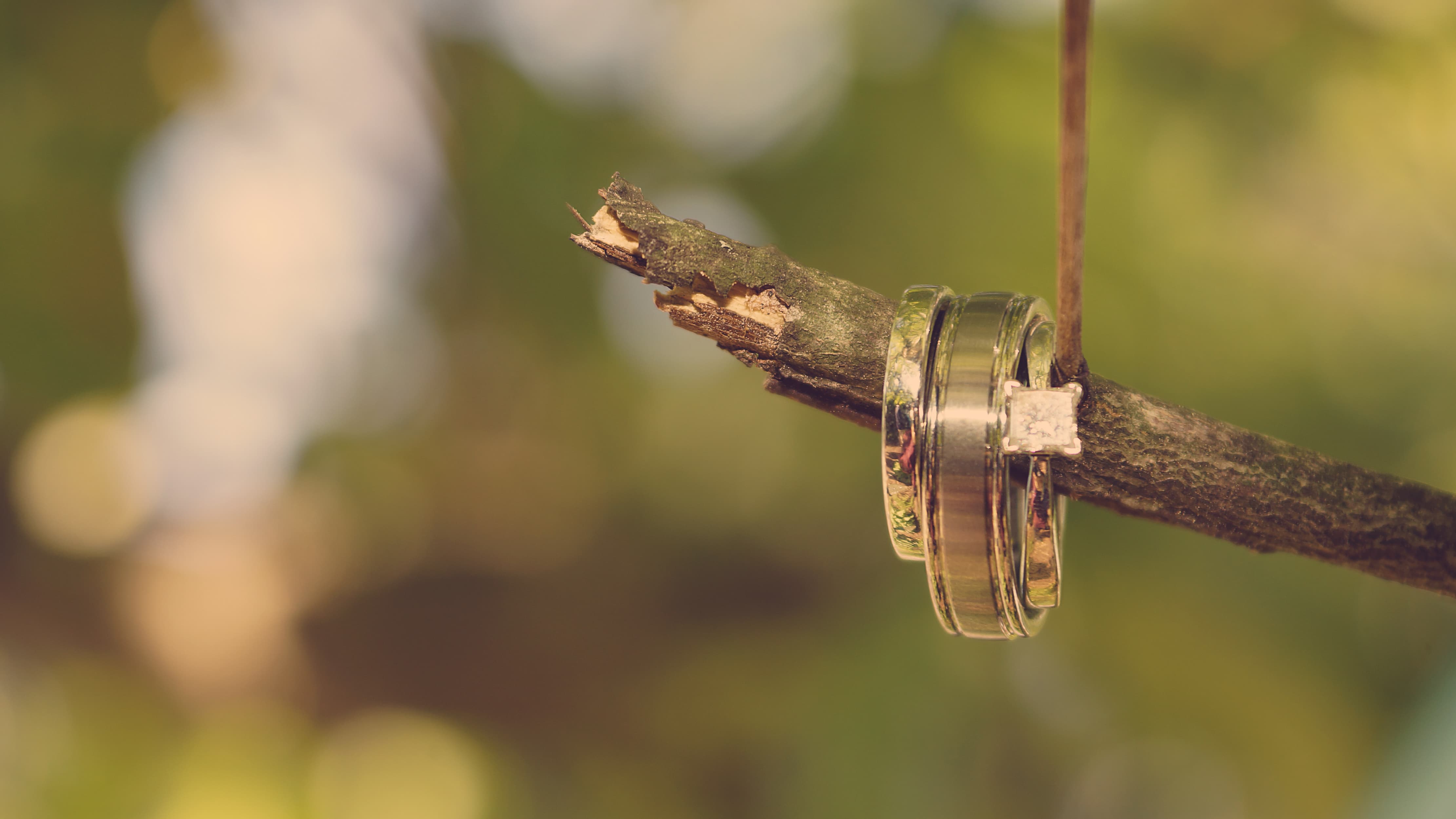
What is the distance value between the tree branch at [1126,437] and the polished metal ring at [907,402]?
0.04 ft

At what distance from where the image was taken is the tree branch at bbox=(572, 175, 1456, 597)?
0.39m

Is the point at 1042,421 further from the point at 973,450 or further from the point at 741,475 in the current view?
the point at 741,475

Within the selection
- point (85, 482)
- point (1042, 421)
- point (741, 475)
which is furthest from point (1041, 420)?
point (85, 482)

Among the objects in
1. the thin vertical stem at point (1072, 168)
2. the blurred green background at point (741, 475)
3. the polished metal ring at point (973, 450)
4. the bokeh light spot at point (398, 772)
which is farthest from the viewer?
the bokeh light spot at point (398, 772)

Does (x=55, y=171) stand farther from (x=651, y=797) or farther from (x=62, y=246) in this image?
(x=651, y=797)

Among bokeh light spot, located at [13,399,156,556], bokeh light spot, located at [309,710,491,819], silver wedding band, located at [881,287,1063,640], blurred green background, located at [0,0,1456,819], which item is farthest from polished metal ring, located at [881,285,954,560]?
bokeh light spot, located at [13,399,156,556]

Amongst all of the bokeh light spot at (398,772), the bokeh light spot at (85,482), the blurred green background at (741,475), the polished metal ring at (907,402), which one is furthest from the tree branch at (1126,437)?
the bokeh light spot at (85,482)

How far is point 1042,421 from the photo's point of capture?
0.38m

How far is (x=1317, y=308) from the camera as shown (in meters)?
0.91

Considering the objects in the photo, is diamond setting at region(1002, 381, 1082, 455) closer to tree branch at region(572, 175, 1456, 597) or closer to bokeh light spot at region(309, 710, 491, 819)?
tree branch at region(572, 175, 1456, 597)

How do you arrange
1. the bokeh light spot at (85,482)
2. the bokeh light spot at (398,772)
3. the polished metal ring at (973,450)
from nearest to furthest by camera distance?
the polished metal ring at (973,450), the bokeh light spot at (398,772), the bokeh light spot at (85,482)

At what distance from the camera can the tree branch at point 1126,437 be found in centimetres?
39

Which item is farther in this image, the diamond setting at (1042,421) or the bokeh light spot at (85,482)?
the bokeh light spot at (85,482)

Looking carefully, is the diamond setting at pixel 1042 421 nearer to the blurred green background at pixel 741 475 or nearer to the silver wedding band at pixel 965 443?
the silver wedding band at pixel 965 443
